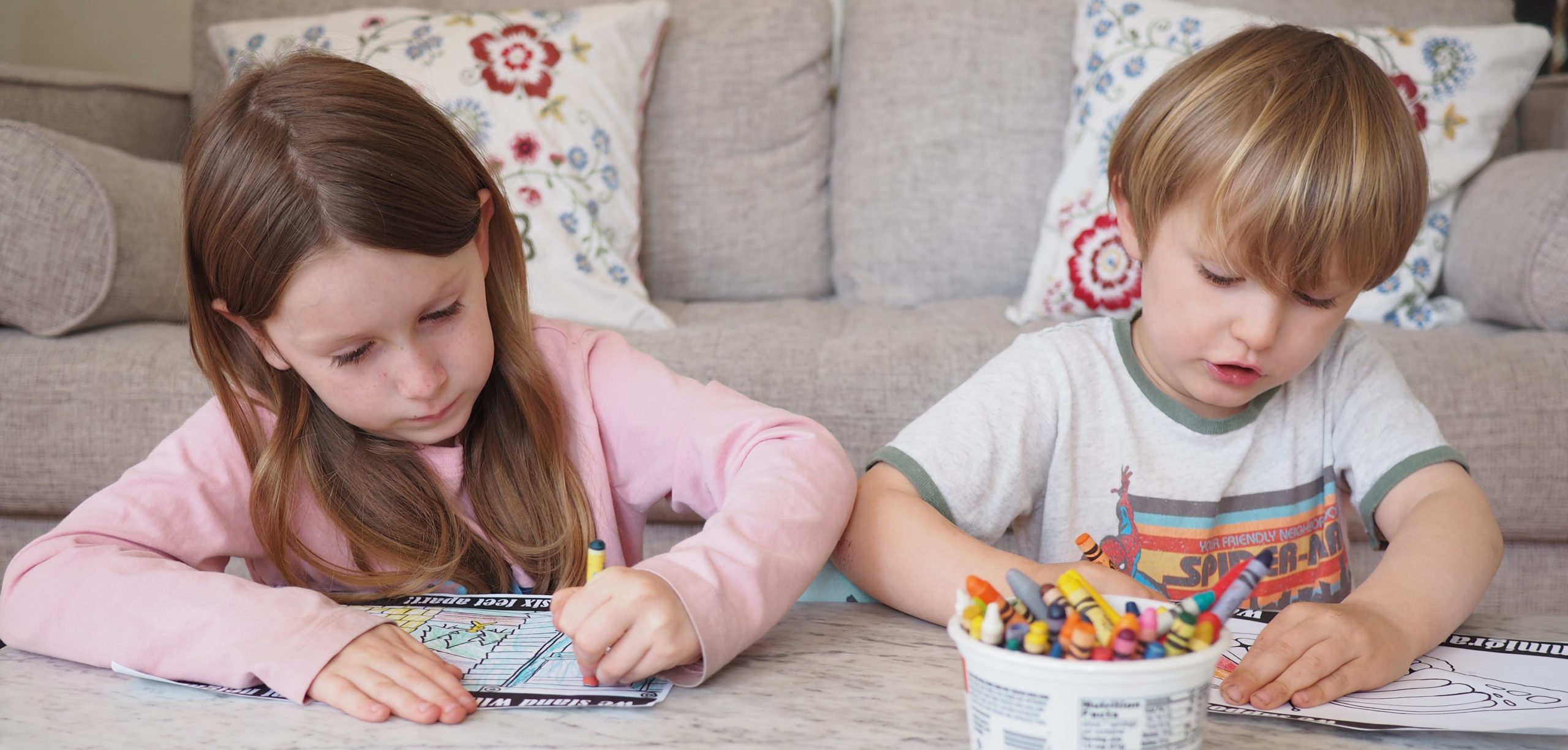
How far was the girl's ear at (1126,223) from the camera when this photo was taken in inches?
36.4

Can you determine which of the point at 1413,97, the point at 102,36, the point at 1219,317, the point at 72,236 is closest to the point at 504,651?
the point at 1219,317

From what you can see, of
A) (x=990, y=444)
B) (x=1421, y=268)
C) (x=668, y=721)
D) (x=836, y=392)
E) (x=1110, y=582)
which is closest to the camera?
(x=668, y=721)

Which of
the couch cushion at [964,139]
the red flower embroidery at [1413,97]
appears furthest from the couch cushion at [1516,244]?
the couch cushion at [964,139]

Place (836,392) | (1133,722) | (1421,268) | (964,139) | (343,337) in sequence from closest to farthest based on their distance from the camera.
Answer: (1133,722) → (343,337) → (836,392) → (1421,268) → (964,139)

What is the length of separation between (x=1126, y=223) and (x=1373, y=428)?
0.25 meters

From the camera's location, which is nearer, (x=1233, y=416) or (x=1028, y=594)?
(x=1028, y=594)

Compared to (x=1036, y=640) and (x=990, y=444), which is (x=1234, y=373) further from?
(x=1036, y=640)

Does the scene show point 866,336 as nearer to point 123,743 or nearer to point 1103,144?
point 1103,144

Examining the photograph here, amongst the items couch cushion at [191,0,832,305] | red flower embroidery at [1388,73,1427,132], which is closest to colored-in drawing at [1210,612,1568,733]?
red flower embroidery at [1388,73,1427,132]

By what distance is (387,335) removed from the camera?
2.53ft

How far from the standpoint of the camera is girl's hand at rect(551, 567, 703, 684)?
574mm

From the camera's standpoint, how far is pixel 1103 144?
175 centimetres

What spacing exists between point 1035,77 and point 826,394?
83 centimetres

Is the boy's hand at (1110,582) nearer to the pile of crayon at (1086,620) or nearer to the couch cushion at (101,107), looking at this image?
the pile of crayon at (1086,620)
